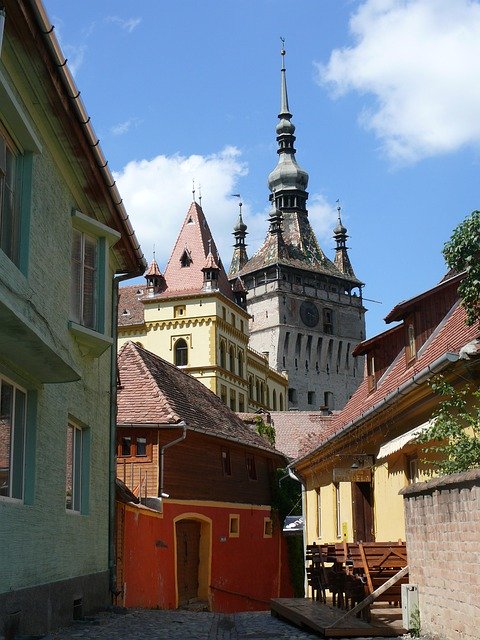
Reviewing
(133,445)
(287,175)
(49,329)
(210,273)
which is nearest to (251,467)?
(133,445)

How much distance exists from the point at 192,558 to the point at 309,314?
80180 mm

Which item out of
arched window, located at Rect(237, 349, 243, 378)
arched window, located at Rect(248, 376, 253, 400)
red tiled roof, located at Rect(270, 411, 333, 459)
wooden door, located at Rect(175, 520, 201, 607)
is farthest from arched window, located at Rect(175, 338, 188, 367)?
wooden door, located at Rect(175, 520, 201, 607)

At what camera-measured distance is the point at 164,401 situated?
26922 mm

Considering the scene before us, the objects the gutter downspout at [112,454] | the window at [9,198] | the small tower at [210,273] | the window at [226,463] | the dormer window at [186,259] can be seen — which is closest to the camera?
the window at [9,198]

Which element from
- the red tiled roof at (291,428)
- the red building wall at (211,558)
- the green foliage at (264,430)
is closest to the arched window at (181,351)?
the red tiled roof at (291,428)

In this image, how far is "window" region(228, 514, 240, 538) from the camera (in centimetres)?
3031

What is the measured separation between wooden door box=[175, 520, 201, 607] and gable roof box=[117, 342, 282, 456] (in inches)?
111

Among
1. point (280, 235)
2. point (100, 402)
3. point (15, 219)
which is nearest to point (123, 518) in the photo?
point (100, 402)

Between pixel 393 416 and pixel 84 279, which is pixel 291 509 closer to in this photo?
pixel 393 416

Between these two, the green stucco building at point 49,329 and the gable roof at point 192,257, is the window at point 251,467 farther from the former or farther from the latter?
the gable roof at point 192,257

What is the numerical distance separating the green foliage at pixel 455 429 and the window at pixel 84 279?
4760 millimetres

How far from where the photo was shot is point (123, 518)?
1816cm

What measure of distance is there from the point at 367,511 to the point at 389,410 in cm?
425

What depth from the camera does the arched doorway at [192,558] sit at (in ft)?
83.7
